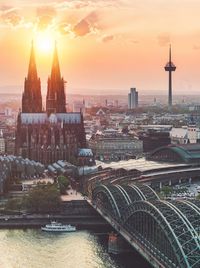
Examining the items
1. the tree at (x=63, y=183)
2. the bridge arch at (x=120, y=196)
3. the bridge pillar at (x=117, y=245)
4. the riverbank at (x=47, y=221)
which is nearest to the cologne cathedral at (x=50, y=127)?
the tree at (x=63, y=183)

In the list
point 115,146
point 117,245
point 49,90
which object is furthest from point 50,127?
point 117,245

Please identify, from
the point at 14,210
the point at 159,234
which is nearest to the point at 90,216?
the point at 14,210

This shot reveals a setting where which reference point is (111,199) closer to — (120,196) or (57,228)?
(120,196)

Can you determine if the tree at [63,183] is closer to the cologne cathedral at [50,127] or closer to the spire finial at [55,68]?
the cologne cathedral at [50,127]

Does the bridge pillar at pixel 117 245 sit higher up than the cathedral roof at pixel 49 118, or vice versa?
the cathedral roof at pixel 49 118

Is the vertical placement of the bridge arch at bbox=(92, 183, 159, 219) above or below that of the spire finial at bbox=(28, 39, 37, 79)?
below

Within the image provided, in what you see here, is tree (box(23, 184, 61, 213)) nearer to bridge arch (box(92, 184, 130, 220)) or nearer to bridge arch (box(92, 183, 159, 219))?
bridge arch (box(92, 184, 130, 220))

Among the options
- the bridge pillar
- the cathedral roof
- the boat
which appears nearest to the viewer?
the bridge pillar

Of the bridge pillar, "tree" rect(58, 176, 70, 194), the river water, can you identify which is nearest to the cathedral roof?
"tree" rect(58, 176, 70, 194)
